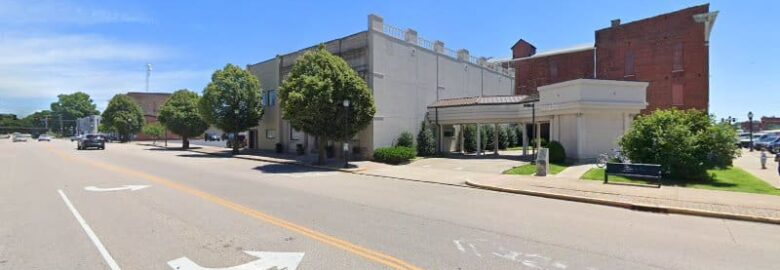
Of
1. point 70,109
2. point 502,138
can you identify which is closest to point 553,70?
point 502,138

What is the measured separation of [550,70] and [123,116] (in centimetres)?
6224

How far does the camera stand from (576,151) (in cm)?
2548

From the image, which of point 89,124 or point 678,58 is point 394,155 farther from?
point 89,124

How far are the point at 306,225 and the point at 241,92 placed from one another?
97.2 ft

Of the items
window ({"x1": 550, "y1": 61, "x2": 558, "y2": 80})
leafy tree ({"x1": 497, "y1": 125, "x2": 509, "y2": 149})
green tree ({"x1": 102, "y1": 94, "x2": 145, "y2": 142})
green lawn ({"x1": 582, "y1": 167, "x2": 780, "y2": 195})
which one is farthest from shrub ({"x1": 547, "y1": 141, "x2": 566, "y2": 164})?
green tree ({"x1": 102, "y1": 94, "x2": 145, "y2": 142})

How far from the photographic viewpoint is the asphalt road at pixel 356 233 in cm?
621

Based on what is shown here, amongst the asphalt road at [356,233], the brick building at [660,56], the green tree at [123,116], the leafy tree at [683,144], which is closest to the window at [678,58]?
the brick building at [660,56]

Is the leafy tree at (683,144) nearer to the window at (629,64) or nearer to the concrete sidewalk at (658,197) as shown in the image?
the concrete sidewalk at (658,197)

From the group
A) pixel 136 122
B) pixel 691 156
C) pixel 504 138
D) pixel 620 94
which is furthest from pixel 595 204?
pixel 136 122

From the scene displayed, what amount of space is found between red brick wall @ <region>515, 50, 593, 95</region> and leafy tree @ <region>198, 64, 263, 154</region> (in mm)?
28847

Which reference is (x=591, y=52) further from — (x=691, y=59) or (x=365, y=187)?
(x=365, y=187)

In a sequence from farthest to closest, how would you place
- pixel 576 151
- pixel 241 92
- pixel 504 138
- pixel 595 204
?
1. pixel 504 138
2. pixel 241 92
3. pixel 576 151
4. pixel 595 204

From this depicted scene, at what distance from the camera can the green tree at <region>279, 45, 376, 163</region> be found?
77.4 feet

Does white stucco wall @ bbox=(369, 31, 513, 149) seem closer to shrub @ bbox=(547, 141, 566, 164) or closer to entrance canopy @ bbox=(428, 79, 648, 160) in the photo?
entrance canopy @ bbox=(428, 79, 648, 160)
